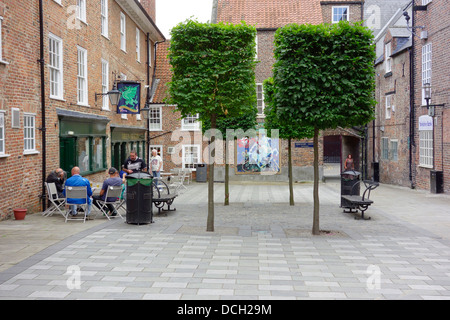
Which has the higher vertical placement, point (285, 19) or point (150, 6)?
point (150, 6)

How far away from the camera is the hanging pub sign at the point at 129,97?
62.7 feet

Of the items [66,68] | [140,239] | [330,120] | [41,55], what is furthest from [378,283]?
[66,68]

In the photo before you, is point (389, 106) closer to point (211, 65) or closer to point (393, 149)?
point (393, 149)

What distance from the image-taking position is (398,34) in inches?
1025

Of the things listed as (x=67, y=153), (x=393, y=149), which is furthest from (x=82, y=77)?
(x=393, y=149)

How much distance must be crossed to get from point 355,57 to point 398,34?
1819 centimetres

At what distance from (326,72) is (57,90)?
30.4 feet

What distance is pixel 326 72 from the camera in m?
9.95

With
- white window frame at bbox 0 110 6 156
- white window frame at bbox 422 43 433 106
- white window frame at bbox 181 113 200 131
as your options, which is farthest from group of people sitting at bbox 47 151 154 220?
white window frame at bbox 181 113 200 131

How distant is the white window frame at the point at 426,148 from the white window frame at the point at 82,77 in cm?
1516

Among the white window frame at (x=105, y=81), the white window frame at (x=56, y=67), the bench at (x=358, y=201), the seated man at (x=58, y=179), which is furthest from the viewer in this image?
the white window frame at (x=105, y=81)

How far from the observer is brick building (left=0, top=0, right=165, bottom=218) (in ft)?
39.3

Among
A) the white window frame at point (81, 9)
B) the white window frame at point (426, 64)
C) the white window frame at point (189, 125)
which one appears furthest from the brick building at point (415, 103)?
the white window frame at point (81, 9)

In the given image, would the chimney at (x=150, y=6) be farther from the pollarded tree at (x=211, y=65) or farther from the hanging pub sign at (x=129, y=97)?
the pollarded tree at (x=211, y=65)
